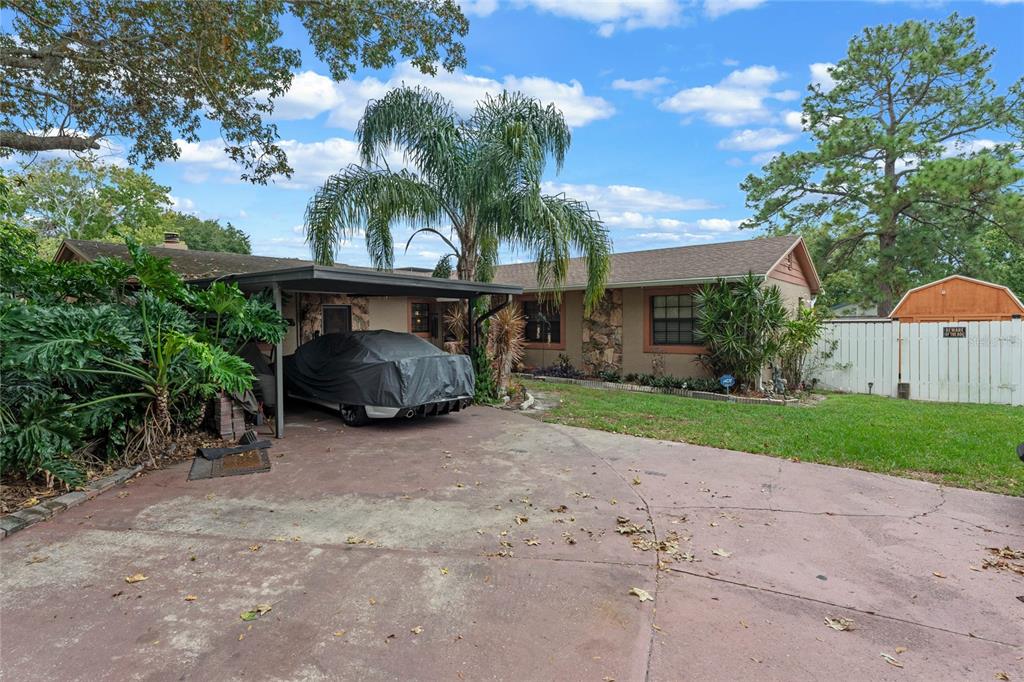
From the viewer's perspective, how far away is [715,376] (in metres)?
11.9

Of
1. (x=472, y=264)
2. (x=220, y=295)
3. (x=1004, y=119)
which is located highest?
(x=1004, y=119)

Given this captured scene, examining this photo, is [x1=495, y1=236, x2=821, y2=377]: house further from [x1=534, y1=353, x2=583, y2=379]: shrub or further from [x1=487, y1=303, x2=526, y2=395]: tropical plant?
[x1=487, y1=303, x2=526, y2=395]: tropical plant

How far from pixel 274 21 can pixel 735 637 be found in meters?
10.0

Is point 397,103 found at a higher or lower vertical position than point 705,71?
lower

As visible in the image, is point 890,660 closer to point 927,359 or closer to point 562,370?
point 927,359

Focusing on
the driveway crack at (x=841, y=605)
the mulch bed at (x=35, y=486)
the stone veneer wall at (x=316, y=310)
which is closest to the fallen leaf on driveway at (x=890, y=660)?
the driveway crack at (x=841, y=605)

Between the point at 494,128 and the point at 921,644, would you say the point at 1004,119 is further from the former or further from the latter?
the point at 921,644

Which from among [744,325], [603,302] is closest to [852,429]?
[744,325]

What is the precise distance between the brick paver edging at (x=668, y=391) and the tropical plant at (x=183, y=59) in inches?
308

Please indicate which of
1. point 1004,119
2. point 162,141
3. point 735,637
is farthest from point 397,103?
point 1004,119

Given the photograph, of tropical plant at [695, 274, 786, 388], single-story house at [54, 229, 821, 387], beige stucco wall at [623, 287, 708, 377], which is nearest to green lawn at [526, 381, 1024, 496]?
tropical plant at [695, 274, 786, 388]

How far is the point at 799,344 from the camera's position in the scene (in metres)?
11.6

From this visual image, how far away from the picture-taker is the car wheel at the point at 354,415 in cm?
793

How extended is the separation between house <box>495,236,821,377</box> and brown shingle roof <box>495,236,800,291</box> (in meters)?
0.02
